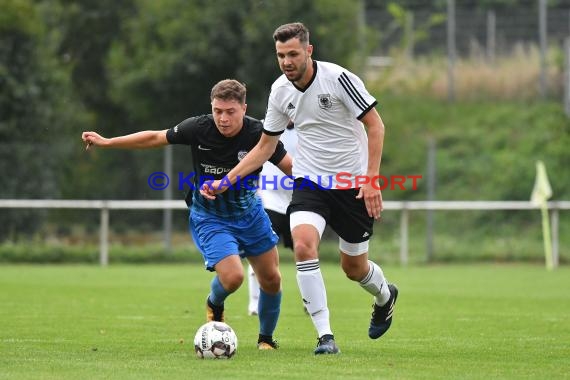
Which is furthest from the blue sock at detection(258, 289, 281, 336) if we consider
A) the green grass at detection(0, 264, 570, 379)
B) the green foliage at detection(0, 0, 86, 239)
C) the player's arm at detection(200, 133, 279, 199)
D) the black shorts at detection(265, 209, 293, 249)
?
the green foliage at detection(0, 0, 86, 239)

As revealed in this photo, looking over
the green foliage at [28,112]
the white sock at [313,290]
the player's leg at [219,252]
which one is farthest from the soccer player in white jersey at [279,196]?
the green foliage at [28,112]

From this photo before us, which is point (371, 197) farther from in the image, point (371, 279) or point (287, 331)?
point (287, 331)

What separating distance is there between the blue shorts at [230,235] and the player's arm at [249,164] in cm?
34

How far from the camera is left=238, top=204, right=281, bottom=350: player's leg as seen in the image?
8.34m

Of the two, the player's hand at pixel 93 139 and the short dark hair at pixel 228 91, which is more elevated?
the short dark hair at pixel 228 91

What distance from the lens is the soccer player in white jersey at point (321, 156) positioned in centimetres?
782

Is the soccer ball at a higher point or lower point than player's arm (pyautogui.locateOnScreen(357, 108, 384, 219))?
lower

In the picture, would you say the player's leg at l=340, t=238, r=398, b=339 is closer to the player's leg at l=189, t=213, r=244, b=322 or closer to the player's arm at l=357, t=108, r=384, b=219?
the player's arm at l=357, t=108, r=384, b=219

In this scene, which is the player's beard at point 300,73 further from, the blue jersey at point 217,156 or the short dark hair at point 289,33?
the blue jersey at point 217,156

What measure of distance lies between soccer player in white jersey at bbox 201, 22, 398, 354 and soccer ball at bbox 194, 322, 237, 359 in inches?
24.7

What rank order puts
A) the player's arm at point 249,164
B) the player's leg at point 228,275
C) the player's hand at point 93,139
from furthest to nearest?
the player's hand at point 93,139 → the player's leg at point 228,275 → the player's arm at point 249,164

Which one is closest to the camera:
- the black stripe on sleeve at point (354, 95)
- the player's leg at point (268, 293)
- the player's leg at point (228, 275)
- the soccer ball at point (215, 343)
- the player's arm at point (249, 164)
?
the soccer ball at point (215, 343)

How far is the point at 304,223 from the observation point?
312 inches

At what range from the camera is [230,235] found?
8273 mm
